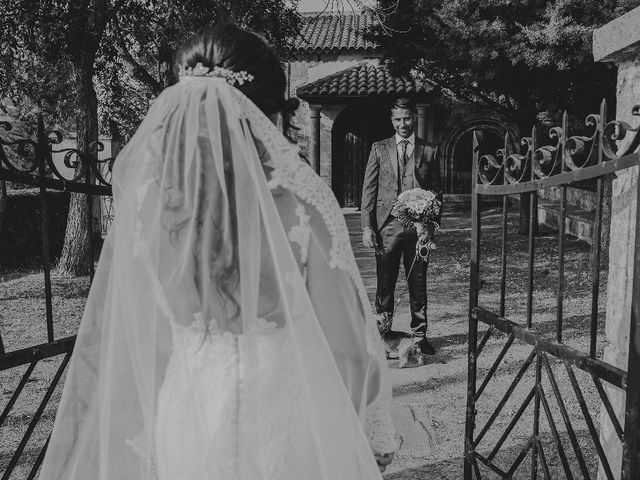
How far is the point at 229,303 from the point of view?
1.64 metres

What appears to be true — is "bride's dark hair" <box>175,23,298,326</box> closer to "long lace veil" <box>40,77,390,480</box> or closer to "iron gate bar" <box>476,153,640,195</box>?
"long lace veil" <box>40,77,390,480</box>

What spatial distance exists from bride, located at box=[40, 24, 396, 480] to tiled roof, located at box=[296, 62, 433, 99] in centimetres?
1715

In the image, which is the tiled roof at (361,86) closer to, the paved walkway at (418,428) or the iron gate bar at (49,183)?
the paved walkway at (418,428)

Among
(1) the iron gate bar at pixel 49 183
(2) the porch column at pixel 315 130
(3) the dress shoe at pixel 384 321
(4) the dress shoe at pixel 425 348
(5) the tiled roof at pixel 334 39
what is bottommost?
(4) the dress shoe at pixel 425 348

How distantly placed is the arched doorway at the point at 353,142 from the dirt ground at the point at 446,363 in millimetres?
9906

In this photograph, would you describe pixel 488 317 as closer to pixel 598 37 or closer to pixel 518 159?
pixel 518 159

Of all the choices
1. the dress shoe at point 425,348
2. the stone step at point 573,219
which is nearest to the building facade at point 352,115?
the stone step at point 573,219

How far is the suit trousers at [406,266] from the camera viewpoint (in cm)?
533

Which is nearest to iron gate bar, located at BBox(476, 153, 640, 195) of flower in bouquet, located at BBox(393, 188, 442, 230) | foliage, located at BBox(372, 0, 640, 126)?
flower in bouquet, located at BBox(393, 188, 442, 230)

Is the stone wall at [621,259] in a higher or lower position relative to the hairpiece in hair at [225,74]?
lower

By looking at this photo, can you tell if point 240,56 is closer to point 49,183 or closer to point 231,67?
point 231,67

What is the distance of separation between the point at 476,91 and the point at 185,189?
13.0m

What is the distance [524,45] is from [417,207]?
21.4 feet

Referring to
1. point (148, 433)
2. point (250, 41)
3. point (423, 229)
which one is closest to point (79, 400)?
point (148, 433)
